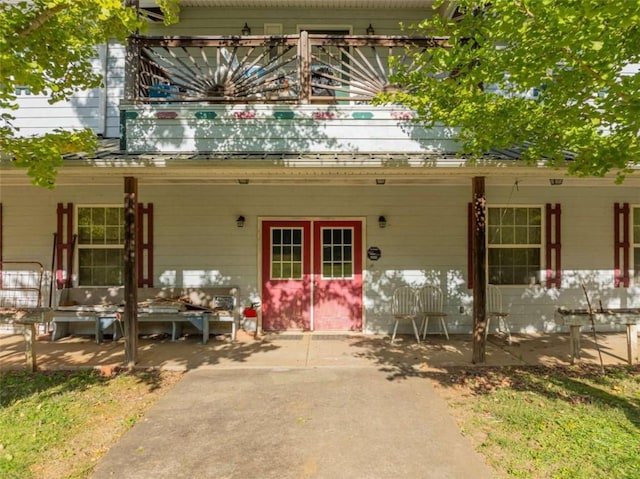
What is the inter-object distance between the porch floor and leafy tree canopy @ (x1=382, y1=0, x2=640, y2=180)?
10.1ft

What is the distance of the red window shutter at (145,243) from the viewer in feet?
25.2

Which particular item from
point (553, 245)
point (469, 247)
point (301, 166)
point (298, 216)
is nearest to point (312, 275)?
point (298, 216)

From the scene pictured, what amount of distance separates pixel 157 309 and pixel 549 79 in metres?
6.46

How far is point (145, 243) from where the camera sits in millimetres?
7723

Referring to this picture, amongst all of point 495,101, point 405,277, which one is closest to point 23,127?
point 405,277

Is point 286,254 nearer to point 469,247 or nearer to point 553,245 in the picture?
point 469,247

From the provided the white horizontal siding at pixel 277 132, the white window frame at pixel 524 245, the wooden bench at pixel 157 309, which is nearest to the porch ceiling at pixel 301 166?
the white horizontal siding at pixel 277 132

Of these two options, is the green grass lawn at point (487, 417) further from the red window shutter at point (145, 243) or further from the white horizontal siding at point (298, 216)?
the red window shutter at point (145, 243)

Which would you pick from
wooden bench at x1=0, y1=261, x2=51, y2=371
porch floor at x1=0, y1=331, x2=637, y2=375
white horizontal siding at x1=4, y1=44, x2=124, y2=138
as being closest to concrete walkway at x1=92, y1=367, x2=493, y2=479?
porch floor at x1=0, y1=331, x2=637, y2=375

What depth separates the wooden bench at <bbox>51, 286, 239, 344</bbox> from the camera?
694 centimetres

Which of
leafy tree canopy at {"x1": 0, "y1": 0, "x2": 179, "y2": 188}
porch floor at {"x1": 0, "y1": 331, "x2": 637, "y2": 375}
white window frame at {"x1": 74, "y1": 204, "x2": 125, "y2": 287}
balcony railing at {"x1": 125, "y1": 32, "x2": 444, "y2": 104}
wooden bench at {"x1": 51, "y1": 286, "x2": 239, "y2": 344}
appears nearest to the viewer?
leafy tree canopy at {"x1": 0, "y1": 0, "x2": 179, "y2": 188}

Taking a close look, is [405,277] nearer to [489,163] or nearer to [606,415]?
[489,163]

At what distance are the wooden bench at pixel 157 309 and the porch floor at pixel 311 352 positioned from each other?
0.26 m

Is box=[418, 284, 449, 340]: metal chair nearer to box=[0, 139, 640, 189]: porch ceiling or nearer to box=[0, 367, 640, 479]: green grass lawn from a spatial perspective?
box=[0, 367, 640, 479]: green grass lawn
